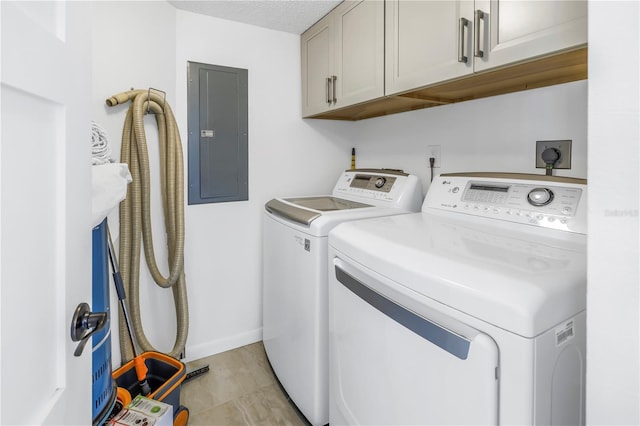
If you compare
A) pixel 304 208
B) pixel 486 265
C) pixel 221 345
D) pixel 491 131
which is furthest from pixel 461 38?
pixel 221 345

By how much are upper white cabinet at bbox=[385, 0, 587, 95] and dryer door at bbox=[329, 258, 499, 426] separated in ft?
2.71

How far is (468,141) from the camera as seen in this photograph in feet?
5.65

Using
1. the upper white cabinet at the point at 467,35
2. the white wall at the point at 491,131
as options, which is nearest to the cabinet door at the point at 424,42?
the upper white cabinet at the point at 467,35

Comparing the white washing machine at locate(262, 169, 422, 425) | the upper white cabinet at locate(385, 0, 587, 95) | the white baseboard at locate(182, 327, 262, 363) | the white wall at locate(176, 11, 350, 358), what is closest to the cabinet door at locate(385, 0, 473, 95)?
the upper white cabinet at locate(385, 0, 587, 95)

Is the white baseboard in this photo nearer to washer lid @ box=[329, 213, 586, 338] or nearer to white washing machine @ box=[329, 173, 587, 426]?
white washing machine @ box=[329, 173, 587, 426]

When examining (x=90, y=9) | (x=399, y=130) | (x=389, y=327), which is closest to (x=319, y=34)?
(x=399, y=130)

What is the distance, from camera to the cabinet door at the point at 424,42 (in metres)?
1.24

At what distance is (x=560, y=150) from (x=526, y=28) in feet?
1.81

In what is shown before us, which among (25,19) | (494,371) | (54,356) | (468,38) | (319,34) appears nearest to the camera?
(25,19)

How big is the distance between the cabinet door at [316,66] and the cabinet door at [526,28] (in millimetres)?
1009

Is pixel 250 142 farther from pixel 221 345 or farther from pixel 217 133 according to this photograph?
pixel 221 345

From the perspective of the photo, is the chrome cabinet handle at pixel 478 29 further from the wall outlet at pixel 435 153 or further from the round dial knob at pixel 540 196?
the wall outlet at pixel 435 153
